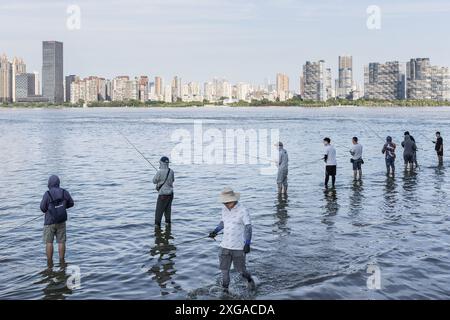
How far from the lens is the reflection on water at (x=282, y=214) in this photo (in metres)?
15.3

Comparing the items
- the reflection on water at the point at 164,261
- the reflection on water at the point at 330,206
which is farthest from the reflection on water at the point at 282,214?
the reflection on water at the point at 164,261

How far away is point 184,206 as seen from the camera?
19438mm

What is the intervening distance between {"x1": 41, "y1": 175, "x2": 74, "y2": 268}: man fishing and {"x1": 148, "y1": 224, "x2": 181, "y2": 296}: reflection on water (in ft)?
6.79

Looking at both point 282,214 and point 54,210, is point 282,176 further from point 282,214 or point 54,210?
point 54,210

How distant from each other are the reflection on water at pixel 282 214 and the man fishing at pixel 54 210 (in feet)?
18.4

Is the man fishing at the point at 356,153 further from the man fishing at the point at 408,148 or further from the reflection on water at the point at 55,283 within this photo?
the reflection on water at the point at 55,283

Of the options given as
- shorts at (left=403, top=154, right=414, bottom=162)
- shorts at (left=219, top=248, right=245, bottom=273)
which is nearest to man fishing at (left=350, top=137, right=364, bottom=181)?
shorts at (left=403, top=154, right=414, bottom=162)

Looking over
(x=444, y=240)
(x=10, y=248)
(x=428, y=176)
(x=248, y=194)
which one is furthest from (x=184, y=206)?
(x=428, y=176)

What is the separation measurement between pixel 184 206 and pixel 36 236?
5541 mm

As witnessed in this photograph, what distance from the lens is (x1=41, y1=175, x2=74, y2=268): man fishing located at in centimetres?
1163

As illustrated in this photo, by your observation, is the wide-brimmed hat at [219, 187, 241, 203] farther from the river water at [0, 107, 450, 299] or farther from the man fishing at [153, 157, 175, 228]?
the man fishing at [153, 157, 175, 228]

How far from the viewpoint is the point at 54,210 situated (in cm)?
1168

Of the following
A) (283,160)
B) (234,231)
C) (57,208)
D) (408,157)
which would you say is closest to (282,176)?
(283,160)

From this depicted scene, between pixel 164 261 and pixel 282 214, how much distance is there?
586 centimetres
